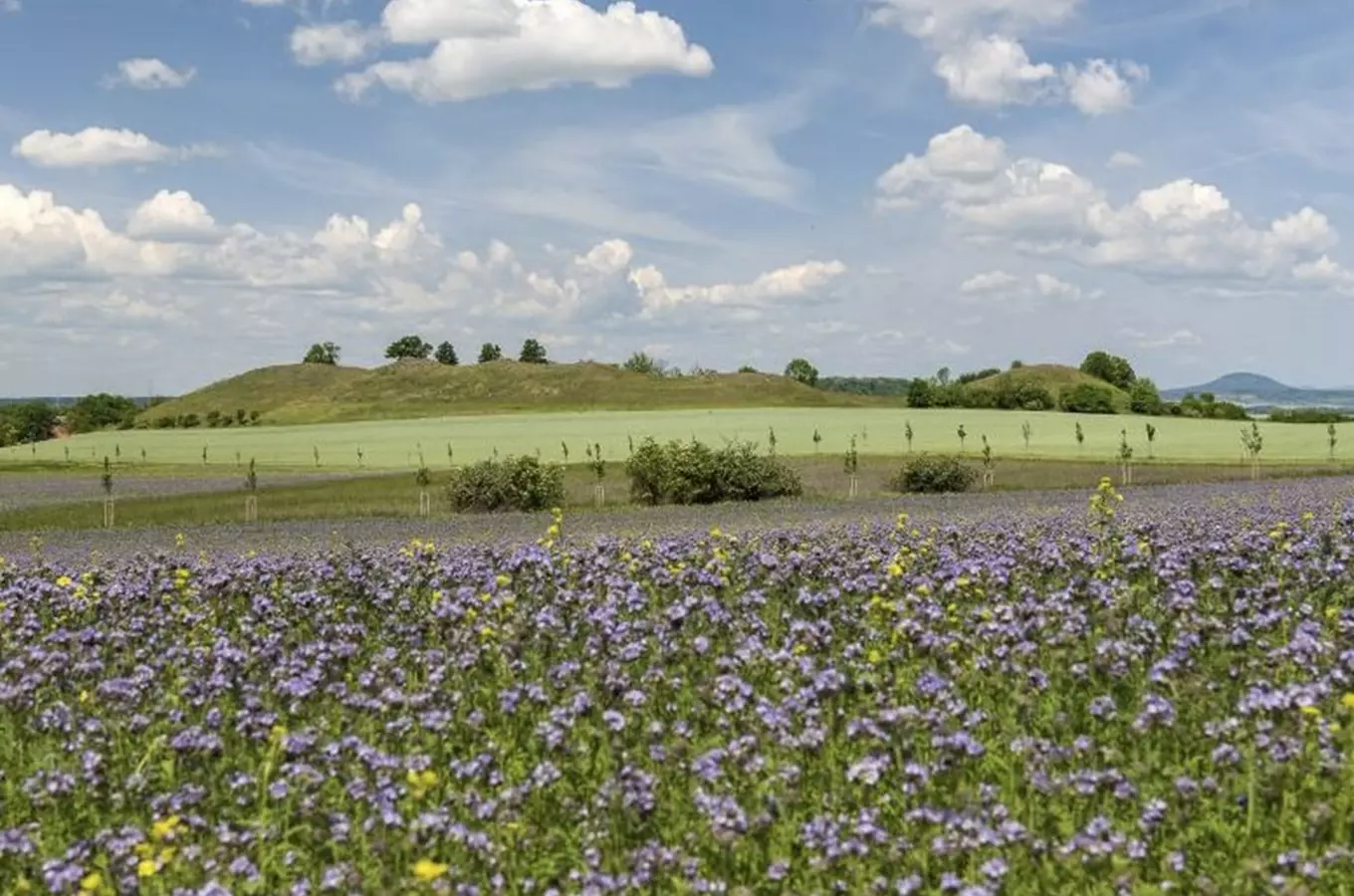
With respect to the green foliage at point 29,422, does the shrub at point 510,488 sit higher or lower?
Result: lower

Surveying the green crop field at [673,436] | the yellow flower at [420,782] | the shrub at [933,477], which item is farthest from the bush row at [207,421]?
the yellow flower at [420,782]

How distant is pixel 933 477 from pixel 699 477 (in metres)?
10.1

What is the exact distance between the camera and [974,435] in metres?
89.0

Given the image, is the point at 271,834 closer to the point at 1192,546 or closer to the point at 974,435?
the point at 1192,546

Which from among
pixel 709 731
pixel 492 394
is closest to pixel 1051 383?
pixel 492 394

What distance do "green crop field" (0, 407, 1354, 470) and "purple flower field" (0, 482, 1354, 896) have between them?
2454 inches

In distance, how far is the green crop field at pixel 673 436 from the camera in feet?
259

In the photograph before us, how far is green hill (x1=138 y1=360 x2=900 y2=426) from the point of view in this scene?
15925 centimetres

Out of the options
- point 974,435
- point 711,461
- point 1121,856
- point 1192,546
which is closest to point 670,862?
point 1121,856

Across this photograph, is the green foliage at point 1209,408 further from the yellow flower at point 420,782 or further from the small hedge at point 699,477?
the yellow flower at point 420,782

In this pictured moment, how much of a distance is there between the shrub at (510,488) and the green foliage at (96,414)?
144 metres

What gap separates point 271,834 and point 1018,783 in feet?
13.7

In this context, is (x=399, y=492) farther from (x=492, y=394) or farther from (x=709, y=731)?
(x=492, y=394)

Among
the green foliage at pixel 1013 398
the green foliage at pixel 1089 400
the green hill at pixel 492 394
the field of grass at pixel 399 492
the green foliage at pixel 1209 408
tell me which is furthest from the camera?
the green hill at pixel 492 394
